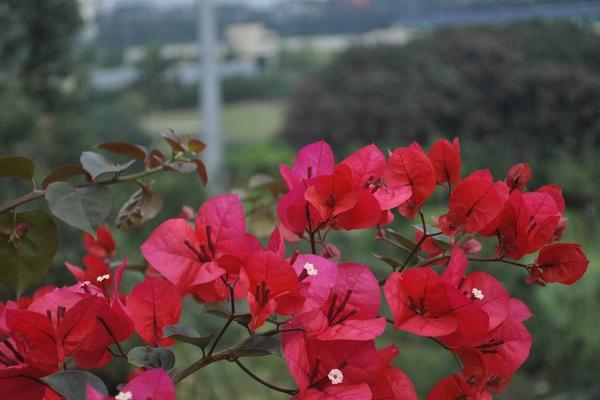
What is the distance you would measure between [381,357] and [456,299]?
0.04 m

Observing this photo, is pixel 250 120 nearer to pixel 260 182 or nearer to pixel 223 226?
pixel 260 182

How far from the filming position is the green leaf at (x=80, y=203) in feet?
1.26

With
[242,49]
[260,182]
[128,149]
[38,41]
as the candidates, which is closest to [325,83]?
[242,49]

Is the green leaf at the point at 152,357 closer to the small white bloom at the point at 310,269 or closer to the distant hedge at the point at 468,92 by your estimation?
the small white bloom at the point at 310,269

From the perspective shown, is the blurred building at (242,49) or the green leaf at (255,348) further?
the blurred building at (242,49)

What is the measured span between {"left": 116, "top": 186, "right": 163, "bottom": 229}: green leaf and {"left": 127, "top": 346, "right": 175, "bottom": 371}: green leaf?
0.12 m

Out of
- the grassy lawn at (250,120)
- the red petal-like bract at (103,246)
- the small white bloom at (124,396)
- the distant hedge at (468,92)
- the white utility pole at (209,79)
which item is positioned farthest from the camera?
the grassy lawn at (250,120)

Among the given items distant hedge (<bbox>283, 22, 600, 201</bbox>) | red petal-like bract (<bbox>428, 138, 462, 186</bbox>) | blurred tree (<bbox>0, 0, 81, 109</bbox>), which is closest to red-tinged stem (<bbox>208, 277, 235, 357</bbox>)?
red petal-like bract (<bbox>428, 138, 462, 186</bbox>)

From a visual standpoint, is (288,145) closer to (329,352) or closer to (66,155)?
(66,155)

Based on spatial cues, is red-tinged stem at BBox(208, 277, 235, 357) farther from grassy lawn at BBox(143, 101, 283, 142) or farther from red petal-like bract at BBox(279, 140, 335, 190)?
grassy lawn at BBox(143, 101, 283, 142)

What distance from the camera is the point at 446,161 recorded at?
0.39 m

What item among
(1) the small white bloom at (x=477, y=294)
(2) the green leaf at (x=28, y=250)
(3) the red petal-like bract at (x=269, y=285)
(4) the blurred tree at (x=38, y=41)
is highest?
(3) the red petal-like bract at (x=269, y=285)

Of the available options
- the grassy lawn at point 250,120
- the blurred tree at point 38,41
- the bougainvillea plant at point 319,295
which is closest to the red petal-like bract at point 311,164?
the bougainvillea plant at point 319,295

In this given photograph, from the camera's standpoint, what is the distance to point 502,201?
358 millimetres
